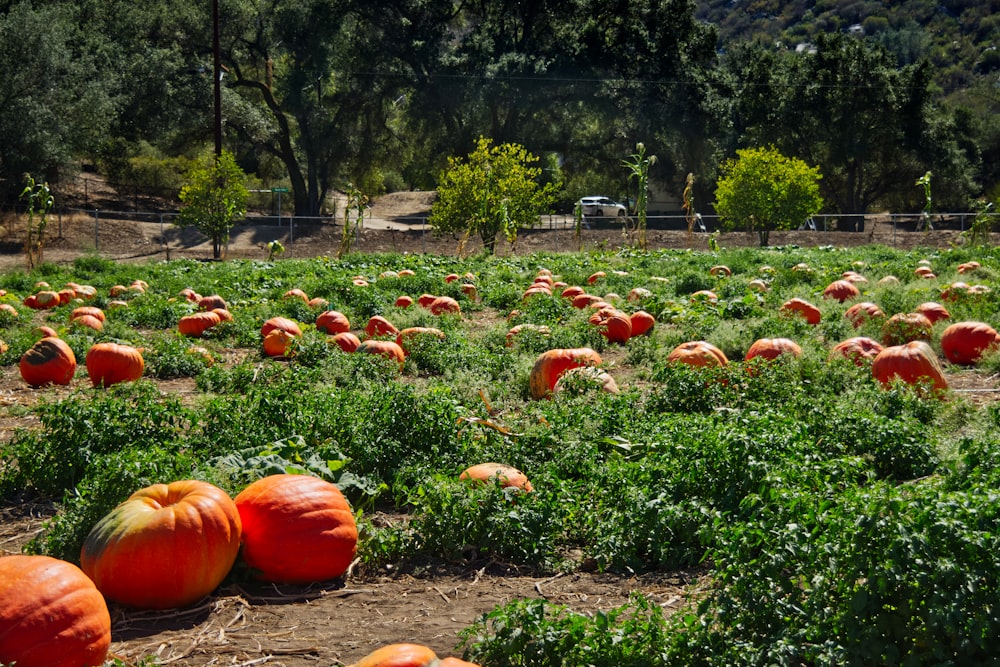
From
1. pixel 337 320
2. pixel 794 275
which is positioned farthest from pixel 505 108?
pixel 337 320

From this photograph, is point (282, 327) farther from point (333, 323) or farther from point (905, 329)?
point (905, 329)

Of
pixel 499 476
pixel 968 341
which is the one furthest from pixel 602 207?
pixel 499 476

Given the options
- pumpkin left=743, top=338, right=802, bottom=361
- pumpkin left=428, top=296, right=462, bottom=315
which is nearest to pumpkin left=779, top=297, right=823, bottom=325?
pumpkin left=743, top=338, right=802, bottom=361

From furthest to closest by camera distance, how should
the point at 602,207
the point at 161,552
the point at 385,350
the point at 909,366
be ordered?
the point at 602,207 → the point at 385,350 → the point at 909,366 → the point at 161,552

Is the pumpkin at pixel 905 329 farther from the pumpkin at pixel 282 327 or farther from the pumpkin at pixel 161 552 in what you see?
the pumpkin at pixel 161 552

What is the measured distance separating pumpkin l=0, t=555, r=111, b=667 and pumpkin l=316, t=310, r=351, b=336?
26.4 feet

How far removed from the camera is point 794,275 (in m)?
14.9

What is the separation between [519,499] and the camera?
4961 millimetres

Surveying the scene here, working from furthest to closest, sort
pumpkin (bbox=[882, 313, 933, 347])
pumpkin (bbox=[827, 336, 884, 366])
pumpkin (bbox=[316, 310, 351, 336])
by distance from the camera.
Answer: pumpkin (bbox=[316, 310, 351, 336]) < pumpkin (bbox=[882, 313, 933, 347]) < pumpkin (bbox=[827, 336, 884, 366])

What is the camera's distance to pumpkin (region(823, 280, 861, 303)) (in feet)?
40.3

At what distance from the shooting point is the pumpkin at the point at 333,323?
38.5 ft

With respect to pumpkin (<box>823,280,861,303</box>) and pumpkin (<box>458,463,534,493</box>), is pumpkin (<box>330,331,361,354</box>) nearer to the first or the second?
pumpkin (<box>458,463,534,493</box>)

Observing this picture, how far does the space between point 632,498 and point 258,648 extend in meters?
1.93

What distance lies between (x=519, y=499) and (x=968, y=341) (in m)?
5.81
